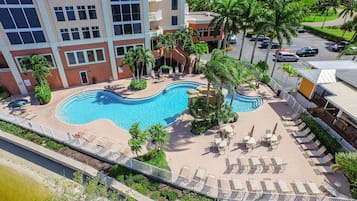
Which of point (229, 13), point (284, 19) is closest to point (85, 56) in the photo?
point (229, 13)

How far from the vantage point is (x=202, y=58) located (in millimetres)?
35812

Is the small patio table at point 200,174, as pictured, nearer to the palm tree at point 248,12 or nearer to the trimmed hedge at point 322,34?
the palm tree at point 248,12

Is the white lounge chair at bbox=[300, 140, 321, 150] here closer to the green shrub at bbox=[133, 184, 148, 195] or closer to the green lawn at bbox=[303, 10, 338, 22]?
the green shrub at bbox=[133, 184, 148, 195]

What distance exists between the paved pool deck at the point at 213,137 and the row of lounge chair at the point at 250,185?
0.60 meters

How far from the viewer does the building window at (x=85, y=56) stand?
24141mm

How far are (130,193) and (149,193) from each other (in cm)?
130

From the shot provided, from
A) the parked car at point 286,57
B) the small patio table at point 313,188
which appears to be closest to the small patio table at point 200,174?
the small patio table at point 313,188

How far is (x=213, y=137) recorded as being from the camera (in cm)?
1777

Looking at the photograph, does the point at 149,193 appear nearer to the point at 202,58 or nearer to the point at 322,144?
the point at 322,144

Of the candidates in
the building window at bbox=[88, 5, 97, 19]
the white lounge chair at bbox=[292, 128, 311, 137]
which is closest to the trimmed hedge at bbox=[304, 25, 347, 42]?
the white lounge chair at bbox=[292, 128, 311, 137]

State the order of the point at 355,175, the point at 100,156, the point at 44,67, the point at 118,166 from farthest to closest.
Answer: the point at 44,67 < the point at 100,156 < the point at 118,166 < the point at 355,175

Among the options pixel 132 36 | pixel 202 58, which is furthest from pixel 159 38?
pixel 202 58

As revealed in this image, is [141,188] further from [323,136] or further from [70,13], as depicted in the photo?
[70,13]

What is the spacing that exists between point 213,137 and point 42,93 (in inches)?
783
